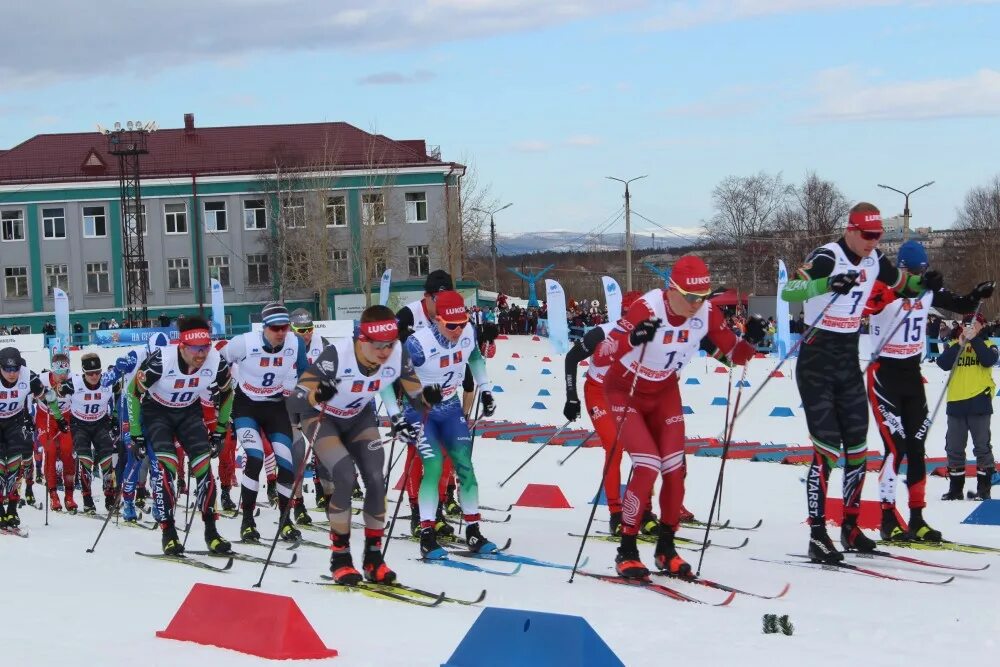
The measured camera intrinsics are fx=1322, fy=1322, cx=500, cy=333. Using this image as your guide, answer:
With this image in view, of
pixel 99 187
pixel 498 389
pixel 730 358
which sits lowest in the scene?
pixel 498 389

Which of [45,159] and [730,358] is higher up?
[45,159]

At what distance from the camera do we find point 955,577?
320 inches

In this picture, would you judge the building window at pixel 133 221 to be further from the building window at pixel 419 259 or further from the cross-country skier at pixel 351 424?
the cross-country skier at pixel 351 424

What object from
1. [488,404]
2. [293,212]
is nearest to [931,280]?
[488,404]

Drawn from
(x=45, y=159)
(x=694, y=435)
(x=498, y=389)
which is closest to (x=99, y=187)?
(x=45, y=159)

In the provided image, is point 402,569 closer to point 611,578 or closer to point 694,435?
point 611,578

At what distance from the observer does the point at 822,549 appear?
8.72 metres

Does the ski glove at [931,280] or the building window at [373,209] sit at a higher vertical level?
the building window at [373,209]

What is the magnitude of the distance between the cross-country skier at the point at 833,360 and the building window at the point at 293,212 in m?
52.3

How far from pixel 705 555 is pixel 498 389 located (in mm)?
19762

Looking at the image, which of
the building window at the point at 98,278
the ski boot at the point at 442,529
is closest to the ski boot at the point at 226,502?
the ski boot at the point at 442,529

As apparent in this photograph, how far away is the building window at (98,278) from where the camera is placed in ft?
201

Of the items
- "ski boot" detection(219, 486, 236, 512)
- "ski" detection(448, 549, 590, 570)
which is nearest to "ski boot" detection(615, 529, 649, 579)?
"ski" detection(448, 549, 590, 570)

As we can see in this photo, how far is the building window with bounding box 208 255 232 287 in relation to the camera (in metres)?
61.1
